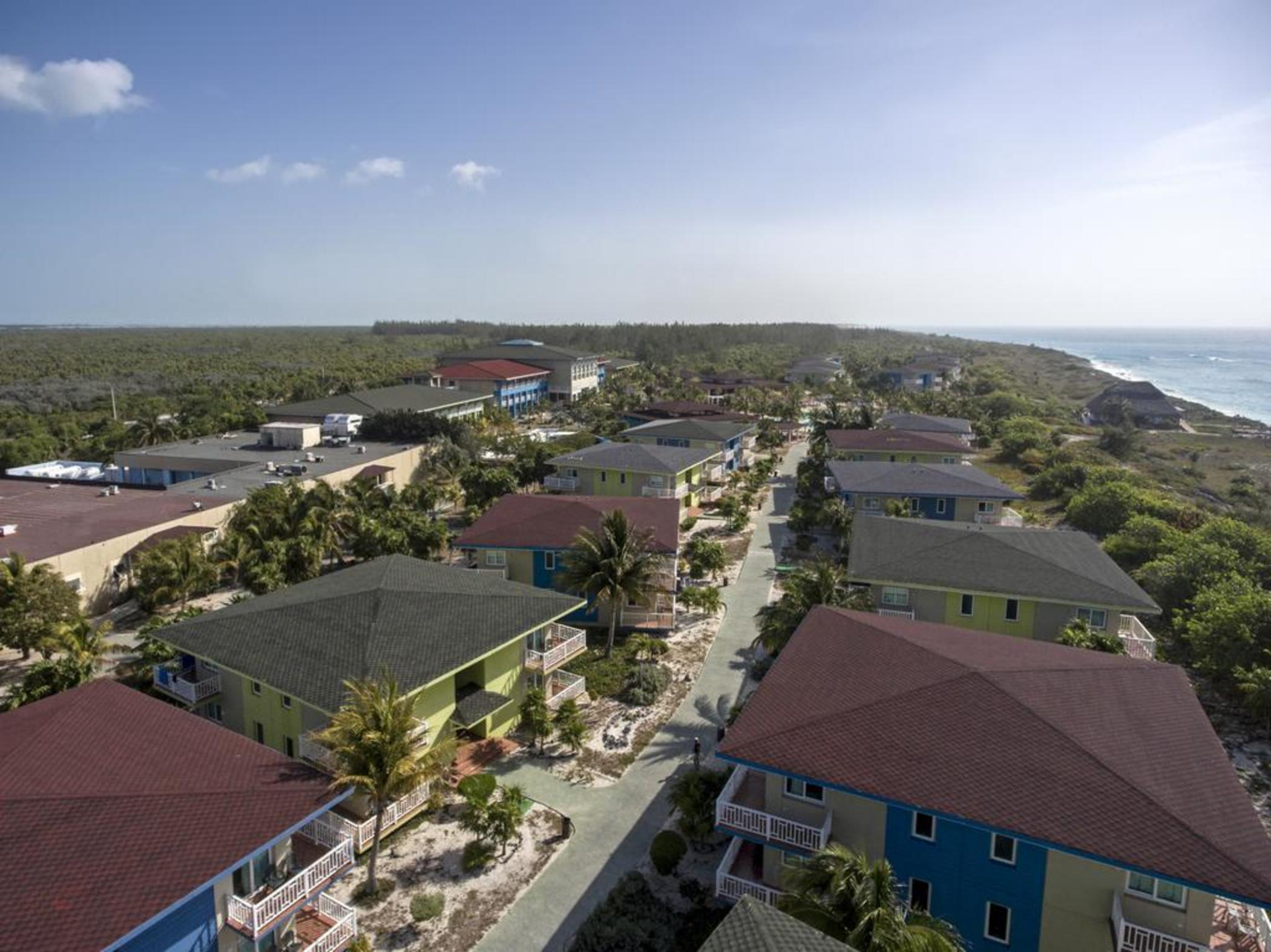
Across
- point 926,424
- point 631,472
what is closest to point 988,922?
point 631,472

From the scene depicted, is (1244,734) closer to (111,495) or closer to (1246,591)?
(1246,591)

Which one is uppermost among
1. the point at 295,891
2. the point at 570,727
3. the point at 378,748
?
the point at 378,748

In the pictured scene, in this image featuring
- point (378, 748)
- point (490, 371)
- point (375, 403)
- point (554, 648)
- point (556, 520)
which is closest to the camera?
point (378, 748)

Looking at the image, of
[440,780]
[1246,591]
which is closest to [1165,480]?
[1246,591]

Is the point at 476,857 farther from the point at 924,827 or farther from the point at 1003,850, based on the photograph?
the point at 1003,850

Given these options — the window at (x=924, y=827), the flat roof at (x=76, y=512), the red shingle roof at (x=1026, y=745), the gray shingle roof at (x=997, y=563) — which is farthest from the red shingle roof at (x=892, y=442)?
the window at (x=924, y=827)

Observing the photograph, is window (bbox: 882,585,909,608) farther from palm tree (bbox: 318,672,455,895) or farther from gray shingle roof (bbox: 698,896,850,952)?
gray shingle roof (bbox: 698,896,850,952)
